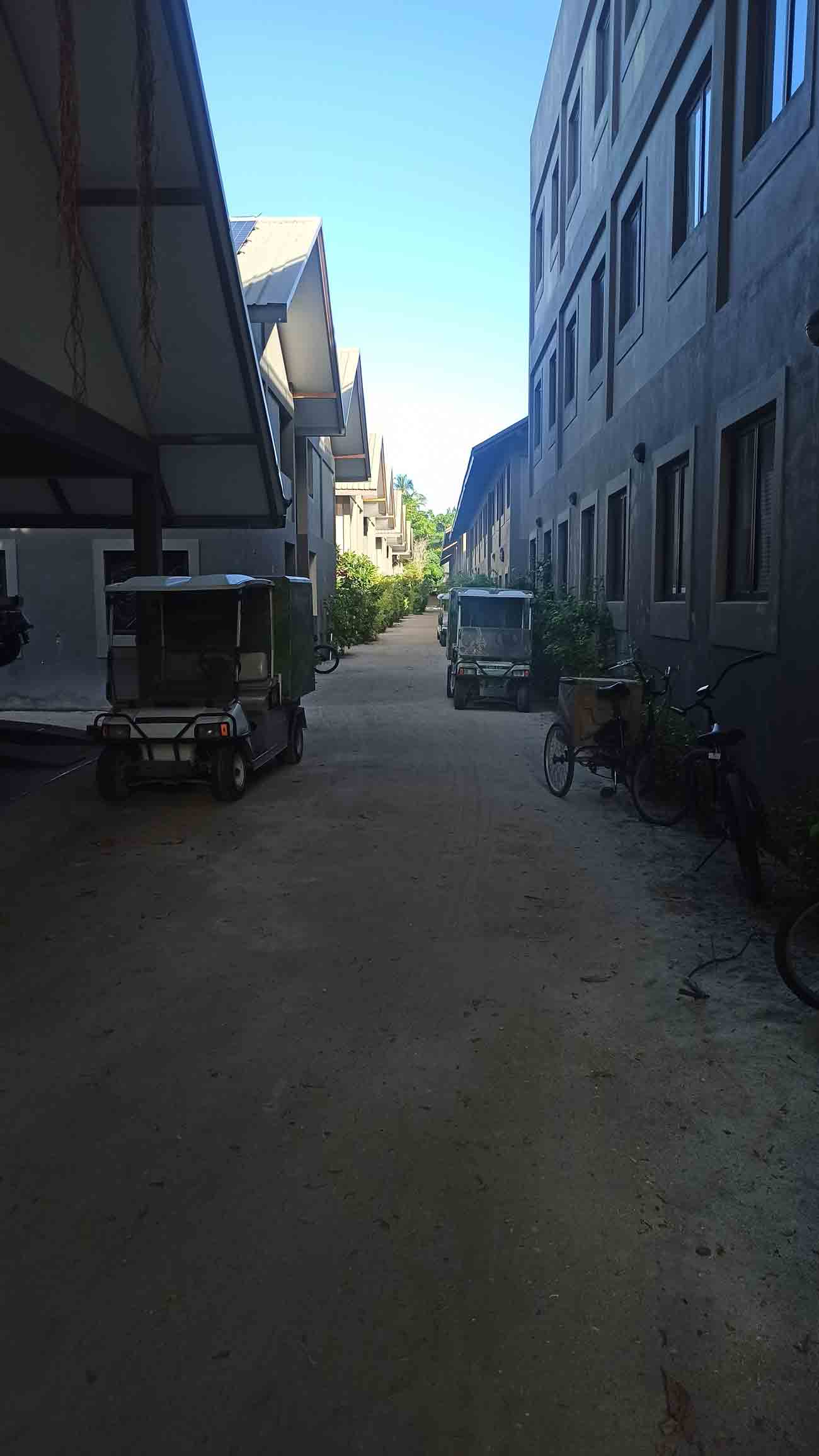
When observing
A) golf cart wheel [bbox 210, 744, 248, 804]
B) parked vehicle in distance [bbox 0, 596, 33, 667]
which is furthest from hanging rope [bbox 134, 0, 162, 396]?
parked vehicle in distance [bbox 0, 596, 33, 667]

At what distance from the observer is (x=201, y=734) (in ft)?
29.4

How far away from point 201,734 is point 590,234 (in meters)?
13.1

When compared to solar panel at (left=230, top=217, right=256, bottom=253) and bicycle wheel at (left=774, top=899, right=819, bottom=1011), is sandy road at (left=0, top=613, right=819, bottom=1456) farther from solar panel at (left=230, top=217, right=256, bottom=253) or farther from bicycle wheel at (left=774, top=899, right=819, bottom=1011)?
solar panel at (left=230, top=217, right=256, bottom=253)

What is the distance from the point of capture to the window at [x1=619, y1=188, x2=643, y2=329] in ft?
46.3

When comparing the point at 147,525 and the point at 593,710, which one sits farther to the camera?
the point at 147,525

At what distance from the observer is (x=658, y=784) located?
8953mm

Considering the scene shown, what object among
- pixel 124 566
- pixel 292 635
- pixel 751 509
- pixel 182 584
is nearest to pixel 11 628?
pixel 124 566

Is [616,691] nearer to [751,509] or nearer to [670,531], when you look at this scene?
[751,509]

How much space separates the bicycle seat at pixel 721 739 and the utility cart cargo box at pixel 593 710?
221 centimetres

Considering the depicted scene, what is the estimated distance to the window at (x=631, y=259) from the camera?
14.1 metres

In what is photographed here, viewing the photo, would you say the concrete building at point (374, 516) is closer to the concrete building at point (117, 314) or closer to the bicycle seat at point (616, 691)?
the concrete building at point (117, 314)

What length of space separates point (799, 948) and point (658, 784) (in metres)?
4.54

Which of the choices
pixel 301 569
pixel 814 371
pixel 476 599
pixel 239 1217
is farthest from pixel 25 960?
pixel 301 569

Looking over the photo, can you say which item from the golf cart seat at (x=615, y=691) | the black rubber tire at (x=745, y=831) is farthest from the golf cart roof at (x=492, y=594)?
the black rubber tire at (x=745, y=831)
